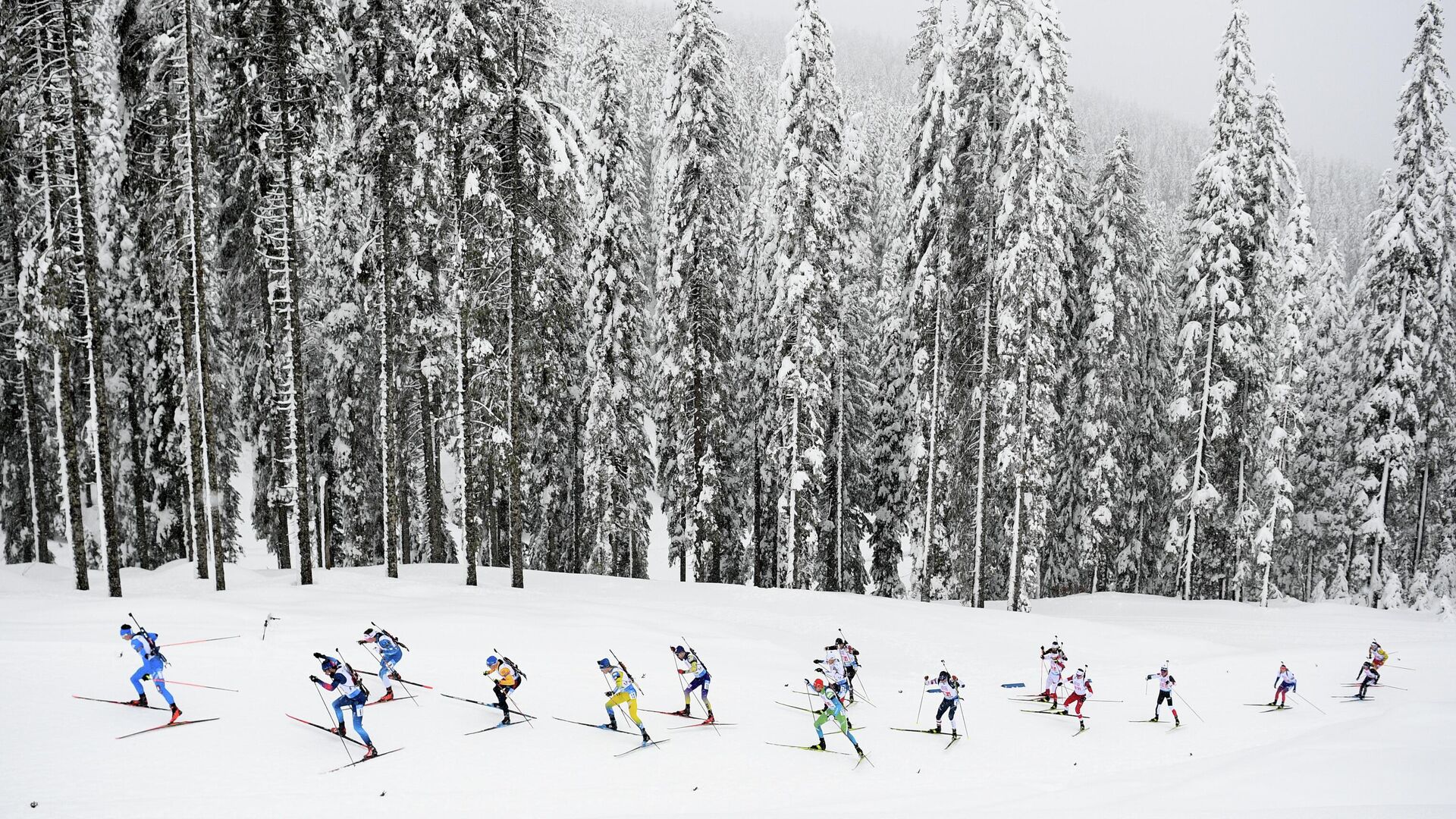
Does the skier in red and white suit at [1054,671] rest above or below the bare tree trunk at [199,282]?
below

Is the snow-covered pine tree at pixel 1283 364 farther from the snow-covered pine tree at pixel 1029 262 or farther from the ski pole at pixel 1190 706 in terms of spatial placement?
the ski pole at pixel 1190 706

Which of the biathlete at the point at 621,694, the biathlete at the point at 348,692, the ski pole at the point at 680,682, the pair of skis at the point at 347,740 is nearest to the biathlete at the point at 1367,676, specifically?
the ski pole at the point at 680,682

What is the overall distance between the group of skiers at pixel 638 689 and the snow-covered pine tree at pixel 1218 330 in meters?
14.0

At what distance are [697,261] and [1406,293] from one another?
28182 millimetres

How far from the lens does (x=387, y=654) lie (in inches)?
530

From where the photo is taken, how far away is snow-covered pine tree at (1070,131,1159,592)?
103 ft

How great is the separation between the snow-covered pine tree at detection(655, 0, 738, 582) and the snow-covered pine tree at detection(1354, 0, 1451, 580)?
1044 inches

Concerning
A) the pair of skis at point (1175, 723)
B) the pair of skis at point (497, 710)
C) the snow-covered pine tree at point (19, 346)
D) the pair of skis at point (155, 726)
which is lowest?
the pair of skis at point (1175, 723)

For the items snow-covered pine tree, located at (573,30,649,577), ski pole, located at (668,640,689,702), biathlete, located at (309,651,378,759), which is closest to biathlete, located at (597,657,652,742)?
ski pole, located at (668,640,689,702)

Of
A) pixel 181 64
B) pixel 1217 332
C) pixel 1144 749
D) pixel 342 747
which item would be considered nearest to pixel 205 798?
pixel 342 747

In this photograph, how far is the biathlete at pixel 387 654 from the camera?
530 inches

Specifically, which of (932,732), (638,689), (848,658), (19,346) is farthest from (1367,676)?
(19,346)

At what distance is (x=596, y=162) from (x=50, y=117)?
15618 mm

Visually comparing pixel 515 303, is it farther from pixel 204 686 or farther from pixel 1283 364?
pixel 1283 364
